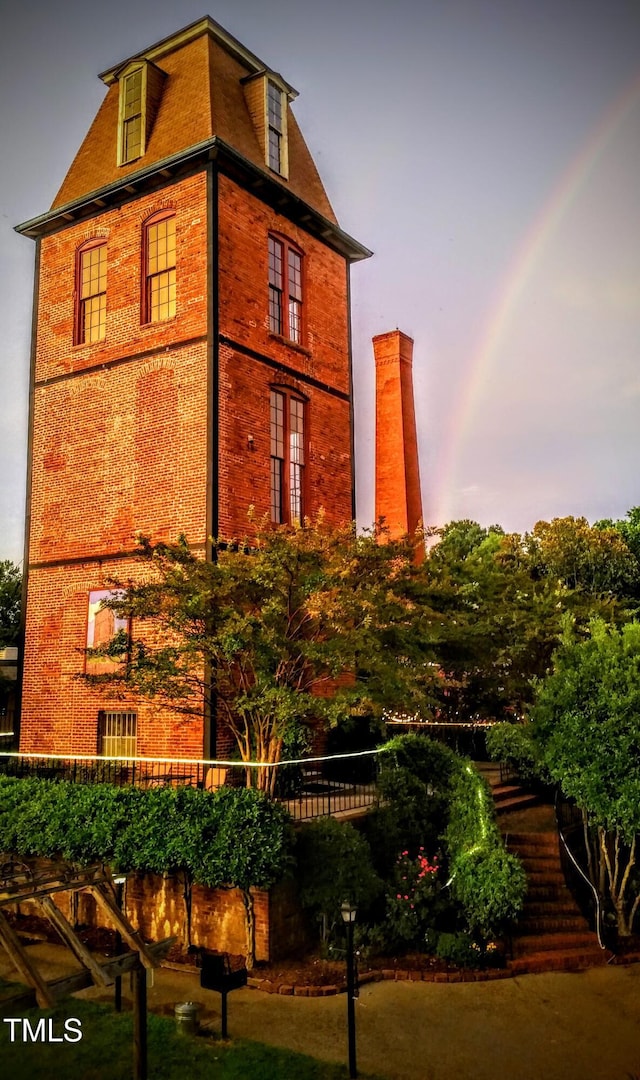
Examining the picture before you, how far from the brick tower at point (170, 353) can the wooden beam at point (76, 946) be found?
775 cm

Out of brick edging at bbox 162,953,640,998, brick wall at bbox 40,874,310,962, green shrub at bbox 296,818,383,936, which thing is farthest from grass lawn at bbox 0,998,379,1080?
green shrub at bbox 296,818,383,936

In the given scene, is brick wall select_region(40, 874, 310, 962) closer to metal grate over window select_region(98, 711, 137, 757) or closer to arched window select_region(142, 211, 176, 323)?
metal grate over window select_region(98, 711, 137, 757)

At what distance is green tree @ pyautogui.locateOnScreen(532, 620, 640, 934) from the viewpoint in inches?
522

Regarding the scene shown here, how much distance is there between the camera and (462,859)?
1309cm

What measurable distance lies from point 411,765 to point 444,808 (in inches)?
36.9

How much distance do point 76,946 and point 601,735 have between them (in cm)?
844

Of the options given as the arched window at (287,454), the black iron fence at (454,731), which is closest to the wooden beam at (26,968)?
the arched window at (287,454)

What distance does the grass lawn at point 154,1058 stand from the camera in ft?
30.1

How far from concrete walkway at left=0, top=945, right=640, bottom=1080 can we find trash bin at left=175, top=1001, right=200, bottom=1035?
47 cm

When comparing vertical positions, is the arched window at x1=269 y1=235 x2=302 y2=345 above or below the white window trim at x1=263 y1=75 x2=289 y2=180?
below

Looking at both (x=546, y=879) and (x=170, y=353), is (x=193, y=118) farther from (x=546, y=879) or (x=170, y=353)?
(x=546, y=879)

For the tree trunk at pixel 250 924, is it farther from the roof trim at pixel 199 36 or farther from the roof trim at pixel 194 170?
the roof trim at pixel 199 36

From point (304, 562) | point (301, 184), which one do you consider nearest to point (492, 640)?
point (304, 562)

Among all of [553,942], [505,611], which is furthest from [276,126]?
[553,942]
